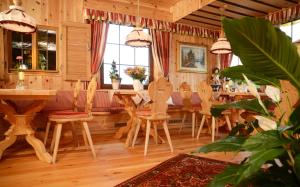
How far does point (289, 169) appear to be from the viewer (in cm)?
64

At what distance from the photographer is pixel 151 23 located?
5.45 m

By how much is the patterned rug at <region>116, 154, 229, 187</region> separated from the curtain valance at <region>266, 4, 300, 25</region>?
3875 millimetres

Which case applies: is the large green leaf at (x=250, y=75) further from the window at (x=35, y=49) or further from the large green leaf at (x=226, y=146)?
the window at (x=35, y=49)

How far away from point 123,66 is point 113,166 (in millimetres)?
3160

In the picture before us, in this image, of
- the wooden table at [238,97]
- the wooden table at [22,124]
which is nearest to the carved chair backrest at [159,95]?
the wooden table at [22,124]

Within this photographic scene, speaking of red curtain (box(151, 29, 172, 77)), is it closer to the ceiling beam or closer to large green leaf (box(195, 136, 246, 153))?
the ceiling beam

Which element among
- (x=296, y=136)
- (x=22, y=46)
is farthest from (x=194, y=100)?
(x=296, y=136)

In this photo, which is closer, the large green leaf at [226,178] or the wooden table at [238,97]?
the large green leaf at [226,178]

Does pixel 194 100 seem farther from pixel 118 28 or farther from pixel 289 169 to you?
pixel 289 169

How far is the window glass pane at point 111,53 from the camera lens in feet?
16.8

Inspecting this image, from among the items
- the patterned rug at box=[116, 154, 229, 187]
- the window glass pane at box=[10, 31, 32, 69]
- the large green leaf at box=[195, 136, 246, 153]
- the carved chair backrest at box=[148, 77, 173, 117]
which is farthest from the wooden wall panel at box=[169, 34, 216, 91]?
the large green leaf at box=[195, 136, 246, 153]

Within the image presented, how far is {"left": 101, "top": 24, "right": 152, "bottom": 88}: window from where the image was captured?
510cm

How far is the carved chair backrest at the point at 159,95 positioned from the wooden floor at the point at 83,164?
521 mm

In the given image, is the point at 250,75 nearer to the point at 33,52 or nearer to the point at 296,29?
the point at 33,52
